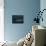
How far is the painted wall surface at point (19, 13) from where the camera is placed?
4867mm

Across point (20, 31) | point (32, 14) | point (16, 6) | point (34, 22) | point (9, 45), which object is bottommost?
point (9, 45)

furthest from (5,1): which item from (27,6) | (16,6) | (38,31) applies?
(38,31)

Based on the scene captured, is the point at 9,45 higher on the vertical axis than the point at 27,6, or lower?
lower

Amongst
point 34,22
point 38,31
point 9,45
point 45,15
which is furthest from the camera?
point 34,22

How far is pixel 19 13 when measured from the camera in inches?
194

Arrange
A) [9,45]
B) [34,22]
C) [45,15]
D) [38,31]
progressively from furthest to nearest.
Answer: [34,22] → [45,15] → [9,45] → [38,31]

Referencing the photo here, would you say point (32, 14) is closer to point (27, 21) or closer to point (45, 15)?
point (27, 21)

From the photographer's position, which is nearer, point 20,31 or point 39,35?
point 39,35

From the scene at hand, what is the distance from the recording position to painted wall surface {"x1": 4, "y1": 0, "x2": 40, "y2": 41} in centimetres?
487

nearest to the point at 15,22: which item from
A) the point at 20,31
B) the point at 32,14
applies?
the point at 20,31

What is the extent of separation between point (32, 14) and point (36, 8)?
290mm

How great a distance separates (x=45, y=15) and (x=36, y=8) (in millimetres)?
959

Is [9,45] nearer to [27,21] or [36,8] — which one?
[27,21]

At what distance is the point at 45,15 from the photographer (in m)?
4.11
